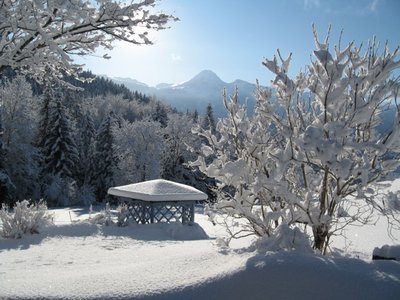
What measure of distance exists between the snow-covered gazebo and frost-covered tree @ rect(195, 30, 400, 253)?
21.1ft

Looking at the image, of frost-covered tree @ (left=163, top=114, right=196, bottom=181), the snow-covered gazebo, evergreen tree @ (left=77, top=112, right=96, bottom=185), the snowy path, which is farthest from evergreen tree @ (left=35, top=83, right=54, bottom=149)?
the snowy path

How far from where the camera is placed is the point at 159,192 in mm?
11117

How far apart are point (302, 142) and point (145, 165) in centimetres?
3231

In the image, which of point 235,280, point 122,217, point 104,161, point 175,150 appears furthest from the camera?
point 175,150

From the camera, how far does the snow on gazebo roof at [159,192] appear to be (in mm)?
10867

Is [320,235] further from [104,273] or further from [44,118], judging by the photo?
[44,118]

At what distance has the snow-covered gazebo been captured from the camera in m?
11.0

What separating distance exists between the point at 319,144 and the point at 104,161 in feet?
108

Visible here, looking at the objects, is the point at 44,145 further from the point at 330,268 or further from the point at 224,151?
the point at 330,268

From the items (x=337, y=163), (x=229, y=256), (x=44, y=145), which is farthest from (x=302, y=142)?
(x=44, y=145)

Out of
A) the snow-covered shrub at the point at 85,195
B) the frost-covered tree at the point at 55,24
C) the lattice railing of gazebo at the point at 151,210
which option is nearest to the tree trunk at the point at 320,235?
the frost-covered tree at the point at 55,24

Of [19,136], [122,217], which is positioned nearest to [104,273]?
[122,217]

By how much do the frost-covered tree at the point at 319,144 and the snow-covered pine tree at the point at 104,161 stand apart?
101 feet

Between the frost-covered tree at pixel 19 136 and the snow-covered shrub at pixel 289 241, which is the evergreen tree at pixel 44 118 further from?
the snow-covered shrub at pixel 289 241
